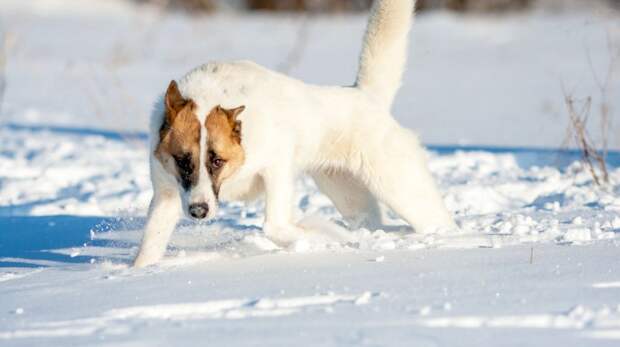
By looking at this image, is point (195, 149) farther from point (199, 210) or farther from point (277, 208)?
point (277, 208)

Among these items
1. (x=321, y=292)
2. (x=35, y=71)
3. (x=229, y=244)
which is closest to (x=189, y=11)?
(x=35, y=71)

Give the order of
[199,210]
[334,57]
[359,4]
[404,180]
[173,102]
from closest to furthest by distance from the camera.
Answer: [199,210] < [173,102] < [404,180] < [334,57] < [359,4]

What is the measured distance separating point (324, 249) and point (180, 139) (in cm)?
86

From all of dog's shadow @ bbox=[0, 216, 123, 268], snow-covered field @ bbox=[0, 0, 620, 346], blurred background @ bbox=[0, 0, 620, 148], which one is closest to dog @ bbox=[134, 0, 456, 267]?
snow-covered field @ bbox=[0, 0, 620, 346]

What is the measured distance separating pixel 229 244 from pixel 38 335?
1.87 m

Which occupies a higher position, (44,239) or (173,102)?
(173,102)

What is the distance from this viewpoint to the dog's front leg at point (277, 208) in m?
5.07

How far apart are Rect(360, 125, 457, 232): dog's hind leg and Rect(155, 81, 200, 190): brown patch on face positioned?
1.13 m

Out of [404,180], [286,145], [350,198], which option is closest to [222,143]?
[286,145]

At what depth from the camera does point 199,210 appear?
466 cm

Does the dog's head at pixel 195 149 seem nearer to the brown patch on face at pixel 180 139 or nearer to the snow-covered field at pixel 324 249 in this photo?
the brown patch on face at pixel 180 139

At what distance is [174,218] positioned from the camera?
511cm

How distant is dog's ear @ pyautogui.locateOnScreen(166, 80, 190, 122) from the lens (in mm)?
4742

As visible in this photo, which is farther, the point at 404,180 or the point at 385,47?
the point at 385,47
